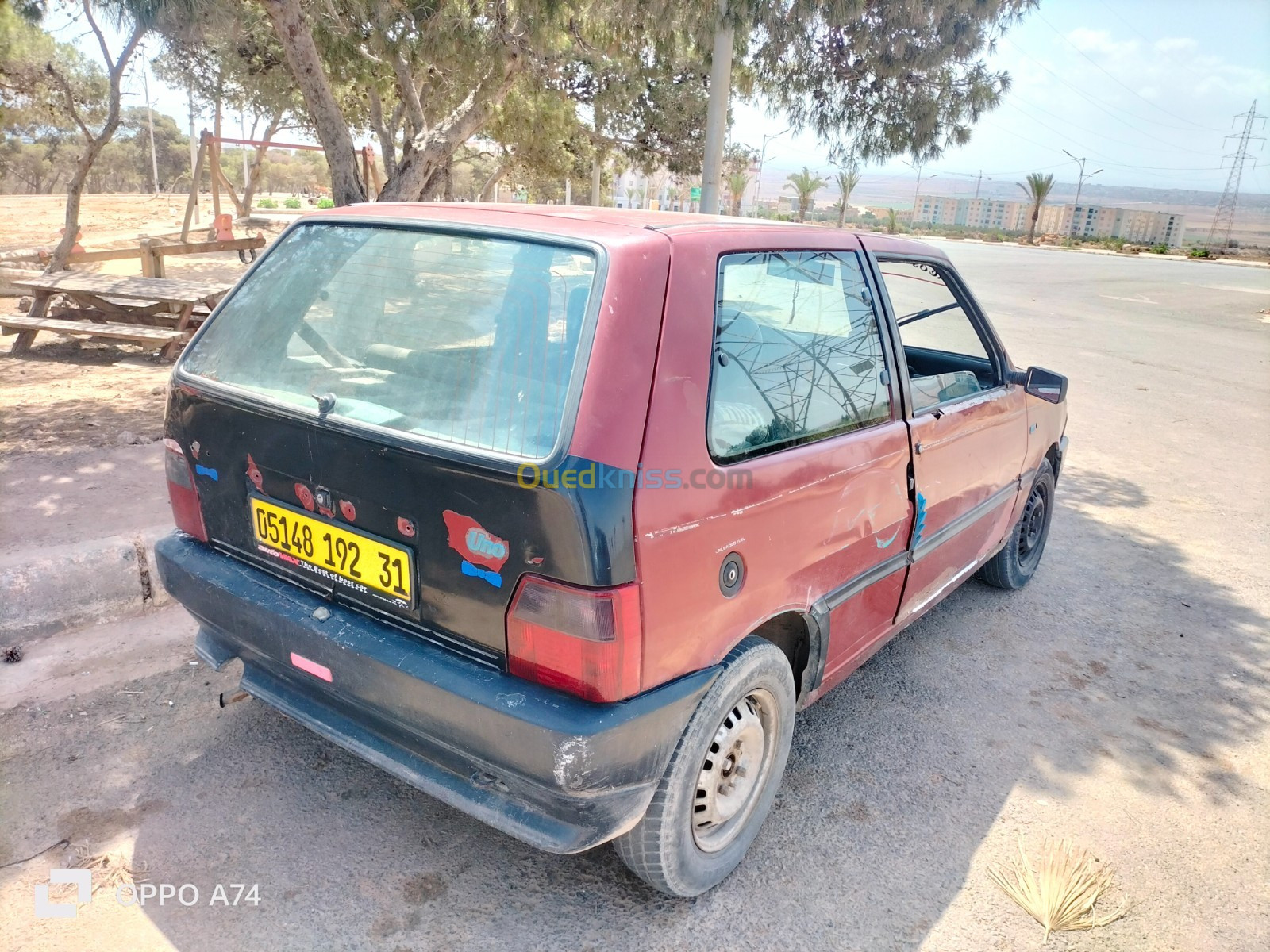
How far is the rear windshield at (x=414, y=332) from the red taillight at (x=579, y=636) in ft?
1.05

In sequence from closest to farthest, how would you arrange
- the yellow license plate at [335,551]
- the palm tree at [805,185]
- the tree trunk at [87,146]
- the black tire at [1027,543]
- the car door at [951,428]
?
1. the yellow license plate at [335,551]
2. the car door at [951,428]
3. the black tire at [1027,543]
4. the tree trunk at [87,146]
5. the palm tree at [805,185]

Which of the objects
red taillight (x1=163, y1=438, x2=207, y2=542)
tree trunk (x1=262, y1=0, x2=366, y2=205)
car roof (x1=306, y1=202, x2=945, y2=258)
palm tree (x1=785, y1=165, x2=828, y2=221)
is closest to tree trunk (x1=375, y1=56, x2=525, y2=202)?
tree trunk (x1=262, y1=0, x2=366, y2=205)

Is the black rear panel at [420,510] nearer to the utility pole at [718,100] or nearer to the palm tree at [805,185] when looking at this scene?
the utility pole at [718,100]

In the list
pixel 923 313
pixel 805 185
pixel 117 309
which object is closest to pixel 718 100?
pixel 923 313

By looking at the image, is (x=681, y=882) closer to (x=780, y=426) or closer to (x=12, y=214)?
(x=780, y=426)

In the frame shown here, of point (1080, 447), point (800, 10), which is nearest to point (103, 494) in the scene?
point (800, 10)

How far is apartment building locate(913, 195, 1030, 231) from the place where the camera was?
358 ft

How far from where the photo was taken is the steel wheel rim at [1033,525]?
4410 mm

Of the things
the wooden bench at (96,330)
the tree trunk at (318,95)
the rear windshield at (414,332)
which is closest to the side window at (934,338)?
the rear windshield at (414,332)

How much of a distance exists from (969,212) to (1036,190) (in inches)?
2410

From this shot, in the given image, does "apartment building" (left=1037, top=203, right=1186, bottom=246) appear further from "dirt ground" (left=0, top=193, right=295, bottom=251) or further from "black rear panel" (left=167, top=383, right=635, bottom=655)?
"black rear panel" (left=167, top=383, right=635, bottom=655)

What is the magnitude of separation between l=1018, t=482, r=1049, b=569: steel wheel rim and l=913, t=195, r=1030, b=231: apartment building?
113 meters

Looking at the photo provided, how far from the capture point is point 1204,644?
13.1 feet

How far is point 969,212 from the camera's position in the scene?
365 feet
